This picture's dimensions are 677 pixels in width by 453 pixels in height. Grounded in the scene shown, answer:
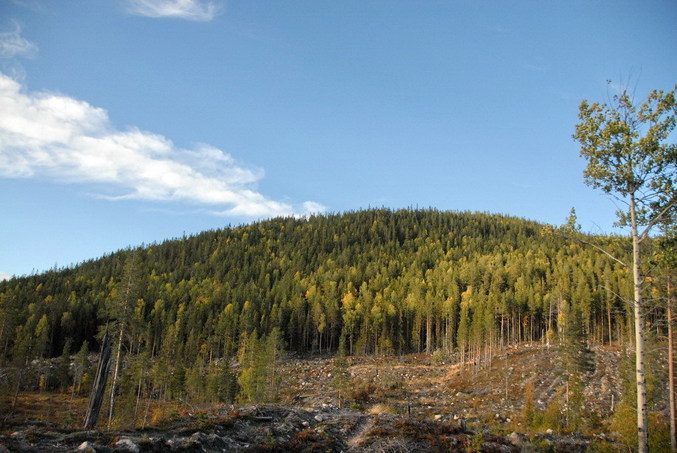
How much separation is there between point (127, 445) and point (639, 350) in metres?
15.4

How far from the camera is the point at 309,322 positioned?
108688mm

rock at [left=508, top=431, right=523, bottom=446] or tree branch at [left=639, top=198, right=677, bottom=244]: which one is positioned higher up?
tree branch at [left=639, top=198, right=677, bottom=244]

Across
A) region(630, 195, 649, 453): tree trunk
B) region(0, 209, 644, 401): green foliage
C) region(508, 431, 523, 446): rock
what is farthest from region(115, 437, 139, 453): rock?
region(0, 209, 644, 401): green foliage

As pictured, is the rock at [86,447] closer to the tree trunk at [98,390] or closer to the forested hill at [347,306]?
the tree trunk at [98,390]

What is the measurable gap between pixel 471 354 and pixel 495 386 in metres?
22.9

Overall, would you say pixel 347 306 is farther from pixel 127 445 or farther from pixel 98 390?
pixel 127 445

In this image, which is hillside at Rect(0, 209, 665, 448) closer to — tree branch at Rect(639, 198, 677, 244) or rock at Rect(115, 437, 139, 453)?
tree branch at Rect(639, 198, 677, 244)

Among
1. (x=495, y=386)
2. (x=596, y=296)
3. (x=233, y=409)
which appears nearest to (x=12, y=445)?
(x=233, y=409)

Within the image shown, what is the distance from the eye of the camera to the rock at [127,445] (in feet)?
38.8

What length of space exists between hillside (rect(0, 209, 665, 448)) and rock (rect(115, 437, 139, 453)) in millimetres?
13276

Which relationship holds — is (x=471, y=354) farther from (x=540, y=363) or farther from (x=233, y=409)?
(x=233, y=409)

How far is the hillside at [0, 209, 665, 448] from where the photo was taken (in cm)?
4994

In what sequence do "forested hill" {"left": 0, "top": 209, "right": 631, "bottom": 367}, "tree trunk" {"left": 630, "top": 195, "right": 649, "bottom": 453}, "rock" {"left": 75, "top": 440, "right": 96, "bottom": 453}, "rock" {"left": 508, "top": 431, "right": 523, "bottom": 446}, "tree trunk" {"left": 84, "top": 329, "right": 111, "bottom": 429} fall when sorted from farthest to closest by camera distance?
"forested hill" {"left": 0, "top": 209, "right": 631, "bottom": 367}, "tree trunk" {"left": 84, "top": 329, "right": 111, "bottom": 429}, "rock" {"left": 508, "top": 431, "right": 523, "bottom": 446}, "tree trunk" {"left": 630, "top": 195, "right": 649, "bottom": 453}, "rock" {"left": 75, "top": 440, "right": 96, "bottom": 453}

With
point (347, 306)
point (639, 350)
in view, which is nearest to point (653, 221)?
point (639, 350)
